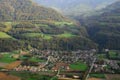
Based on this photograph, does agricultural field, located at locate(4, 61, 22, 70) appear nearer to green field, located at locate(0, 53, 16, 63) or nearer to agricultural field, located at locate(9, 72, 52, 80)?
green field, located at locate(0, 53, 16, 63)

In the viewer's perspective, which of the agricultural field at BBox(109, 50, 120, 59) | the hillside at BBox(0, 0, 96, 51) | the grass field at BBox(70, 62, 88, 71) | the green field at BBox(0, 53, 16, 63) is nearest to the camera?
the grass field at BBox(70, 62, 88, 71)

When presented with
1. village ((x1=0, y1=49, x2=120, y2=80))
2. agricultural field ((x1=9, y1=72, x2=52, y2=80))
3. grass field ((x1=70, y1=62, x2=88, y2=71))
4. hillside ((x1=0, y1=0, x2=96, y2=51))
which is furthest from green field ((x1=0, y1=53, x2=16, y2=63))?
grass field ((x1=70, y1=62, x2=88, y2=71))

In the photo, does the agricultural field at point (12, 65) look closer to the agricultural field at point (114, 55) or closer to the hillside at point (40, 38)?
the hillside at point (40, 38)

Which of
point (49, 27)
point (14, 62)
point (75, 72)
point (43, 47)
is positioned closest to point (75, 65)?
point (75, 72)

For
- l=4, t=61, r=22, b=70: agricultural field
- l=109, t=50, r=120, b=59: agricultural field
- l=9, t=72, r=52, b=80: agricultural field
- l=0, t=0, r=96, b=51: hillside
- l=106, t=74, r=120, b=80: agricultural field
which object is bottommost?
l=106, t=74, r=120, b=80: agricultural field

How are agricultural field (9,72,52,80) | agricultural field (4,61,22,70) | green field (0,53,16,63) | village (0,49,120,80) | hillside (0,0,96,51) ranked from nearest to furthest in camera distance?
agricultural field (9,72,52,80) → village (0,49,120,80) → agricultural field (4,61,22,70) → green field (0,53,16,63) → hillside (0,0,96,51)

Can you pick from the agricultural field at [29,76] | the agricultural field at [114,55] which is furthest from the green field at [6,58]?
the agricultural field at [114,55]

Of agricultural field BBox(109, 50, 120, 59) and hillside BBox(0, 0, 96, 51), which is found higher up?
hillside BBox(0, 0, 96, 51)

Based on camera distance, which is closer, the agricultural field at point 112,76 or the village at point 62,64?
the agricultural field at point 112,76

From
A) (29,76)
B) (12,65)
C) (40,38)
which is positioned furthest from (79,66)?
(40,38)

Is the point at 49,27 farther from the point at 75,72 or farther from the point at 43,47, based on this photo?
the point at 75,72

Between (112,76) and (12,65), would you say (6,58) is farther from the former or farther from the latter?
(112,76)

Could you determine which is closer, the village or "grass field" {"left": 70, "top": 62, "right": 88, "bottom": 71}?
the village
